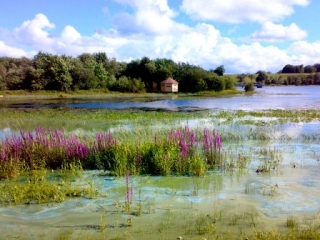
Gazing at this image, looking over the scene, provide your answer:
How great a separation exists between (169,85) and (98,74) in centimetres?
1668

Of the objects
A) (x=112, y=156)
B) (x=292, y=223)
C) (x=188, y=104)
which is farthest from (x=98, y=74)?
(x=292, y=223)

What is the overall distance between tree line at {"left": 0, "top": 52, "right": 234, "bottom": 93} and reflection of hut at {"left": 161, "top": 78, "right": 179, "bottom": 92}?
3738mm

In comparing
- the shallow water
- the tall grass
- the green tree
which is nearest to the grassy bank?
the green tree

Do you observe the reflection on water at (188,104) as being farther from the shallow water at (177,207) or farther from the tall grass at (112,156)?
the shallow water at (177,207)

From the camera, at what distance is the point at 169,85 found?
78250mm

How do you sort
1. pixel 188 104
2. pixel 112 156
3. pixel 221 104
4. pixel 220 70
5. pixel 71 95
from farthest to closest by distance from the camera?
pixel 220 70
pixel 71 95
pixel 188 104
pixel 221 104
pixel 112 156

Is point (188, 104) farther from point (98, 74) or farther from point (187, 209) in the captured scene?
point (98, 74)

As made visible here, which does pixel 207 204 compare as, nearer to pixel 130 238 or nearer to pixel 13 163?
pixel 130 238

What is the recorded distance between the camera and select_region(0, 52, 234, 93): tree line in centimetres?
7150

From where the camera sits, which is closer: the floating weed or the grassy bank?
the floating weed

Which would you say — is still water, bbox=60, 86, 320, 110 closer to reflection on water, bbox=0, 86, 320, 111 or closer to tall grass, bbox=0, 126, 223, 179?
reflection on water, bbox=0, 86, 320, 111

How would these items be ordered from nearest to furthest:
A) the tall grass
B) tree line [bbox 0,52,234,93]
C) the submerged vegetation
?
the submerged vegetation → the tall grass → tree line [bbox 0,52,234,93]

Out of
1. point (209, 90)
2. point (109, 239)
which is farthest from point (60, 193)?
point (209, 90)

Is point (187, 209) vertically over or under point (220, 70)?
under
